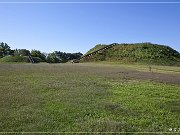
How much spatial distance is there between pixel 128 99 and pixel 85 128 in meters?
8.50

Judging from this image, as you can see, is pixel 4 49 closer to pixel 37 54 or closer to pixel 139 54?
pixel 37 54

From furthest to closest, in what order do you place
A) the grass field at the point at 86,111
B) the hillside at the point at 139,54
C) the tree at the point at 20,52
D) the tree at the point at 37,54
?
the tree at the point at 20,52 < the tree at the point at 37,54 < the hillside at the point at 139,54 < the grass field at the point at 86,111

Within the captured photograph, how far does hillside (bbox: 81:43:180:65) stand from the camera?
103312 mm

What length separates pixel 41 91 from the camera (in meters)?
24.2

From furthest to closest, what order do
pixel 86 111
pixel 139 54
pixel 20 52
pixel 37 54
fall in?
pixel 20 52 < pixel 37 54 < pixel 139 54 < pixel 86 111

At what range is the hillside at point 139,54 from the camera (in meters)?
103

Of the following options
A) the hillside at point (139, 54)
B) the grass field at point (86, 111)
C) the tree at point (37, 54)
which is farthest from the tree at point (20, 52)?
the grass field at point (86, 111)

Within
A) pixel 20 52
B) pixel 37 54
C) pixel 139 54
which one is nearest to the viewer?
pixel 139 54

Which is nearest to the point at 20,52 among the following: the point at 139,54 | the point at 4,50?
the point at 4,50

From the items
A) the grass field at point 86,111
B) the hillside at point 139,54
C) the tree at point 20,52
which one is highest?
the tree at point 20,52

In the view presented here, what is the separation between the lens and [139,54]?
110 m

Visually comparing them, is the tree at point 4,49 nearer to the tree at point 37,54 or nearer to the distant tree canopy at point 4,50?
the distant tree canopy at point 4,50

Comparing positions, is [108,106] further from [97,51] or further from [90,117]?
[97,51]

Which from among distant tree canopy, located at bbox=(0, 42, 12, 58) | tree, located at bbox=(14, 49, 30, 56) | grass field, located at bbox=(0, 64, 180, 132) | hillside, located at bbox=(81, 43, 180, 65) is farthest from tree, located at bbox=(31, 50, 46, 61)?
grass field, located at bbox=(0, 64, 180, 132)
